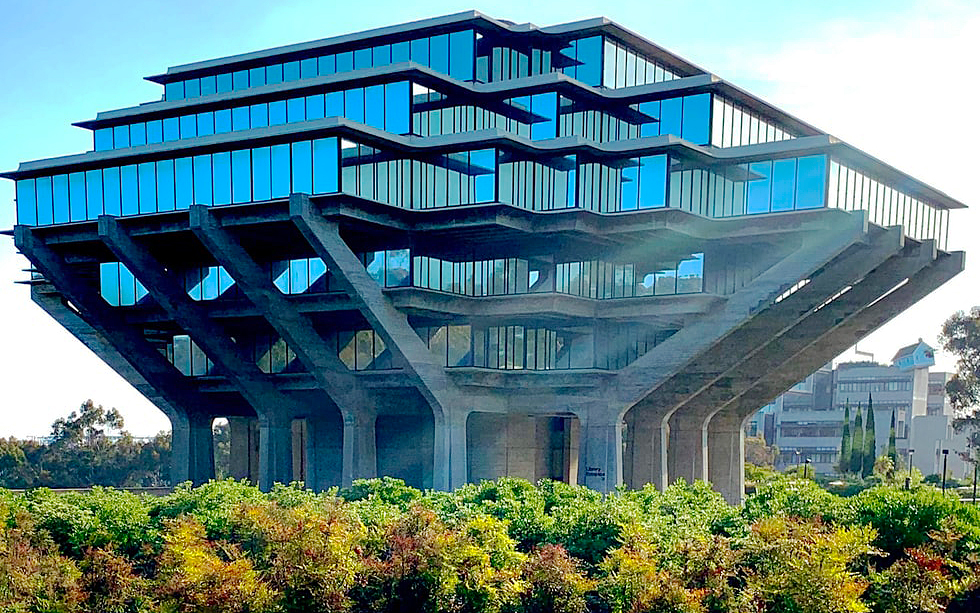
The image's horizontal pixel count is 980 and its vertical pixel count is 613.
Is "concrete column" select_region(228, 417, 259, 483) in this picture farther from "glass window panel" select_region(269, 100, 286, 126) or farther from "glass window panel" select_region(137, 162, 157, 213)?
"glass window panel" select_region(269, 100, 286, 126)

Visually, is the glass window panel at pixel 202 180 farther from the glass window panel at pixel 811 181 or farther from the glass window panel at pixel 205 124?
the glass window panel at pixel 811 181

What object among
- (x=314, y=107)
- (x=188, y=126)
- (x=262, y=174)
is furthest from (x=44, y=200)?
(x=314, y=107)

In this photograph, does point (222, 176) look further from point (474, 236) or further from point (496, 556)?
point (496, 556)

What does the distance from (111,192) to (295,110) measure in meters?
9.95

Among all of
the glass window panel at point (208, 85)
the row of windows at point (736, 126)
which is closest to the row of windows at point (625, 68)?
the row of windows at point (736, 126)

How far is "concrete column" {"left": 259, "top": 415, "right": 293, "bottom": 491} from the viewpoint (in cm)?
6012

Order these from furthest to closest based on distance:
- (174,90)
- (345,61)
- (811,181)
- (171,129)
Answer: (174,90) → (171,129) → (345,61) → (811,181)

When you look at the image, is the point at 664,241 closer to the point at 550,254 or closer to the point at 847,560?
the point at 550,254

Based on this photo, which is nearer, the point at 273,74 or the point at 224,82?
the point at 273,74

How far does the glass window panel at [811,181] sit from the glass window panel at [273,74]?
26.1 metres

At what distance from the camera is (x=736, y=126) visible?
178 feet

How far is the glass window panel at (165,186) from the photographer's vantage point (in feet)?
172

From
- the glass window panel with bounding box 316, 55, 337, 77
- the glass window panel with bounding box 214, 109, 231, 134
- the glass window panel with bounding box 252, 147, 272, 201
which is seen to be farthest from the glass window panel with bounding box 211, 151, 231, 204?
the glass window panel with bounding box 316, 55, 337, 77

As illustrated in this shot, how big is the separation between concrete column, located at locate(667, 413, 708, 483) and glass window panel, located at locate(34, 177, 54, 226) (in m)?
35.1
